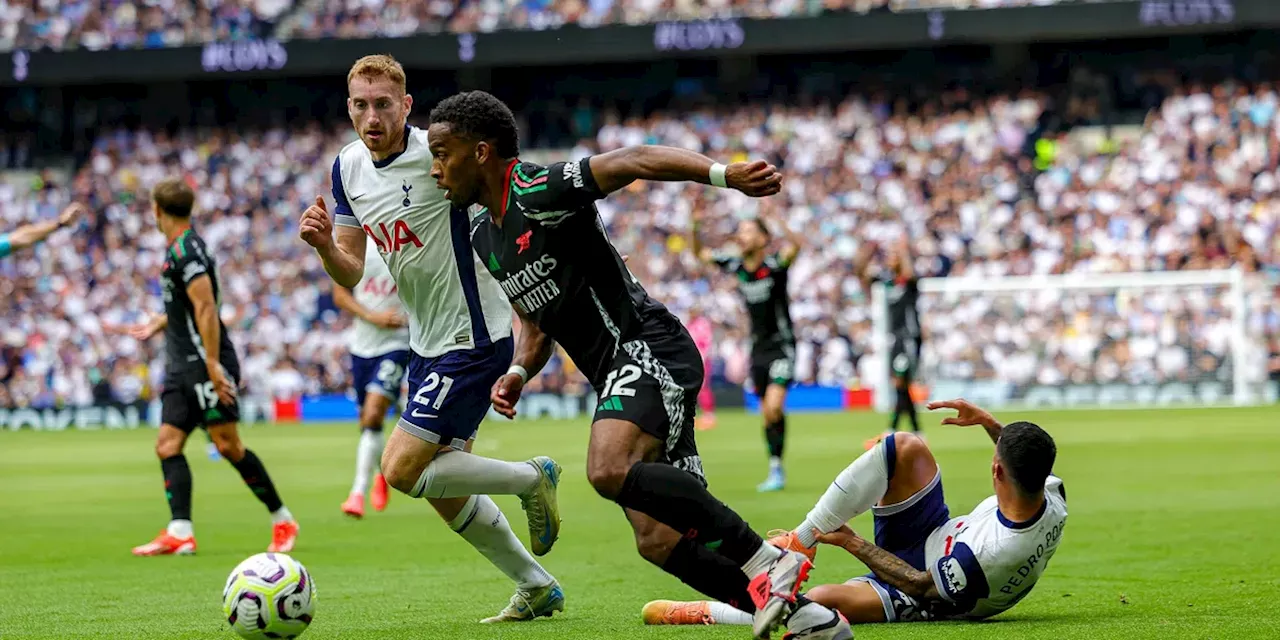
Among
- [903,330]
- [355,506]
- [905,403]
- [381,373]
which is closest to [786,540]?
[355,506]

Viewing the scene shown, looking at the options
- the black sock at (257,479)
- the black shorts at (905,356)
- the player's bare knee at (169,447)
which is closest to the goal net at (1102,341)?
the black shorts at (905,356)

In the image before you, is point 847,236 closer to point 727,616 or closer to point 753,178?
point 727,616

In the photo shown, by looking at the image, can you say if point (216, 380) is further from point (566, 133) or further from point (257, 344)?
point (566, 133)

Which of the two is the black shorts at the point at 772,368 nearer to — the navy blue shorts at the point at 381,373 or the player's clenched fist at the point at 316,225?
the navy blue shorts at the point at 381,373

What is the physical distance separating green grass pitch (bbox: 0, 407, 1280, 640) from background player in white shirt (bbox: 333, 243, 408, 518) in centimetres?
53

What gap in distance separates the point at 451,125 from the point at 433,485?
73.1 inches

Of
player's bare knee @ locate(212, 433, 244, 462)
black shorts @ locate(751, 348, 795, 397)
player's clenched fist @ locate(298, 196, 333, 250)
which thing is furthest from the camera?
black shorts @ locate(751, 348, 795, 397)

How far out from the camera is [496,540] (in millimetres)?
7613

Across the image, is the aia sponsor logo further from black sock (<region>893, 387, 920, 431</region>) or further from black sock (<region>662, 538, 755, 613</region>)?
black sock (<region>893, 387, 920, 431</region>)

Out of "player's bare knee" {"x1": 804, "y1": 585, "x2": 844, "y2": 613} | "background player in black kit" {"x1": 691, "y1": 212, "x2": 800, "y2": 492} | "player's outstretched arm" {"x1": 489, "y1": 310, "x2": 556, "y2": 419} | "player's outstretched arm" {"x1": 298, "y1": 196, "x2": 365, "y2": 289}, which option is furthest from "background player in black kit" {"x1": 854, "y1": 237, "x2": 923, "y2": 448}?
"player's outstretched arm" {"x1": 489, "y1": 310, "x2": 556, "y2": 419}

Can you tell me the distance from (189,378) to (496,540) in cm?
430

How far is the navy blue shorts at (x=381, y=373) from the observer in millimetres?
14102

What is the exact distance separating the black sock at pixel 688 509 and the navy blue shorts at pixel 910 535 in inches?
53.1

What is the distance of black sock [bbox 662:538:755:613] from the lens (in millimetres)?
6008
